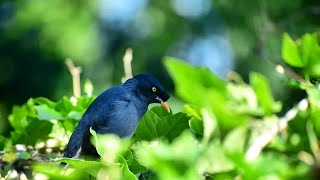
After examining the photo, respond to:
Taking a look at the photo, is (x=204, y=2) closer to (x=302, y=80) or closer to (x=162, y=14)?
(x=162, y=14)

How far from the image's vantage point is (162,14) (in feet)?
35.6

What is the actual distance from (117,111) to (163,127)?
131 cm

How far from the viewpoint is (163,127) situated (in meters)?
1.25

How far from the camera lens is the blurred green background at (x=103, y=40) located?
32.2 ft

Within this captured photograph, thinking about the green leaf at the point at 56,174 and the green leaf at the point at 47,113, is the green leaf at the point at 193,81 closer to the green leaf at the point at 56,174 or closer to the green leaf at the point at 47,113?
the green leaf at the point at 56,174

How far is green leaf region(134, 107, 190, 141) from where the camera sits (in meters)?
1.24

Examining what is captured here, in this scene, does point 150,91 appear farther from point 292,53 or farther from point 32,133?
point 292,53

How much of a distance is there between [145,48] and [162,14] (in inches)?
23.7

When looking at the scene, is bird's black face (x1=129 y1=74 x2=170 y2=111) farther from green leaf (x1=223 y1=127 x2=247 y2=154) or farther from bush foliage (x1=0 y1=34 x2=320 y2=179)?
green leaf (x1=223 y1=127 x2=247 y2=154)

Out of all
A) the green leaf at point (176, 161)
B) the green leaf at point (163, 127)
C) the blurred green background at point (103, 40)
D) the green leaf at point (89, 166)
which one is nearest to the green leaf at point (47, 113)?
the green leaf at point (163, 127)

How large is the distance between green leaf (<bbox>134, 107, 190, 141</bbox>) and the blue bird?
2.22 feet

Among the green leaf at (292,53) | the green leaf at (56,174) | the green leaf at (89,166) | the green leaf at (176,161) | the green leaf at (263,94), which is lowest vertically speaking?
the green leaf at (56,174)

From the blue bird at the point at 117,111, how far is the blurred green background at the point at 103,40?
246 inches

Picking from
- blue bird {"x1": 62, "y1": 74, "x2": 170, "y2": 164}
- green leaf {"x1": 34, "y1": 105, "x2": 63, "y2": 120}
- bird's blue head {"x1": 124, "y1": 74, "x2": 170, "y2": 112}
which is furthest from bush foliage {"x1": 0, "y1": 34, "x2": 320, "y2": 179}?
bird's blue head {"x1": 124, "y1": 74, "x2": 170, "y2": 112}
